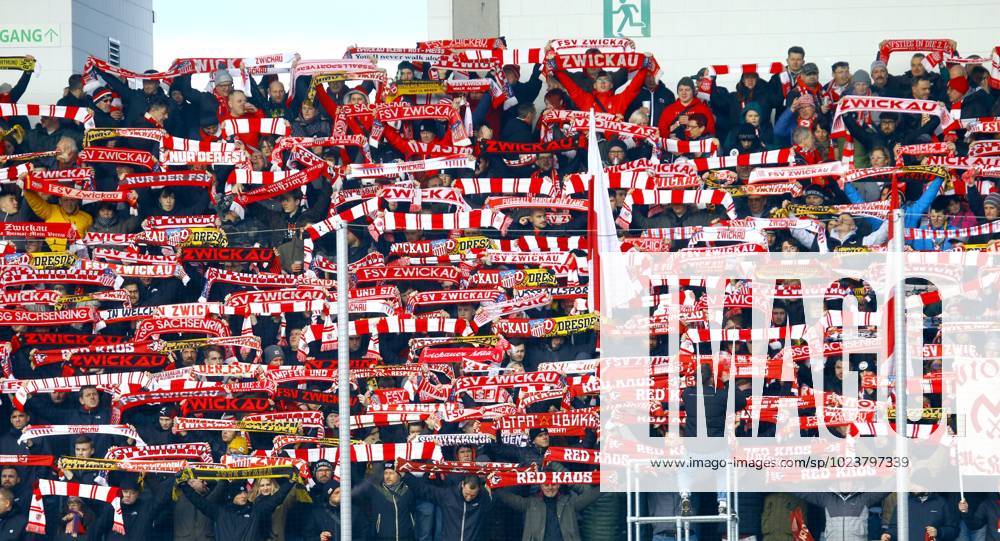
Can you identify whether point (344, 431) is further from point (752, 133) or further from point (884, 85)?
point (884, 85)

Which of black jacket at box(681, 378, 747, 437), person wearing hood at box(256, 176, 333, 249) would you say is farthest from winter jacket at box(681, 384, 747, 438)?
person wearing hood at box(256, 176, 333, 249)

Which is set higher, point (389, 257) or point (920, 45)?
point (920, 45)

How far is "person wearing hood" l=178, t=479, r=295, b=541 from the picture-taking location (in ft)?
47.6

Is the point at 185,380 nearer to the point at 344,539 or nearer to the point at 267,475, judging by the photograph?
the point at 267,475

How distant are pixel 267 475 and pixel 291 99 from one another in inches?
221

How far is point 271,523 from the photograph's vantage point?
14.5 m

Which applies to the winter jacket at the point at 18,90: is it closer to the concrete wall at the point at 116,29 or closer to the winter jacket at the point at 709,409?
the concrete wall at the point at 116,29

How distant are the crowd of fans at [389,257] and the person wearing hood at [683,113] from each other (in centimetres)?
3

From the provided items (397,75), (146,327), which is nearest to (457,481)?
(146,327)

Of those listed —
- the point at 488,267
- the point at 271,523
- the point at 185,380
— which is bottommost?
the point at 271,523

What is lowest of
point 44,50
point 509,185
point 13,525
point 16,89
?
point 13,525

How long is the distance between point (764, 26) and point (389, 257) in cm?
613

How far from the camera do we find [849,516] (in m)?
14.5

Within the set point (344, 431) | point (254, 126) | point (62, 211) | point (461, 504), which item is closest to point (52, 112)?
point (62, 211)
